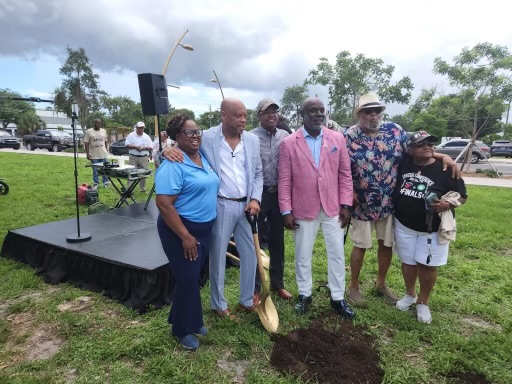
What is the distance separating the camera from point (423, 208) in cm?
286

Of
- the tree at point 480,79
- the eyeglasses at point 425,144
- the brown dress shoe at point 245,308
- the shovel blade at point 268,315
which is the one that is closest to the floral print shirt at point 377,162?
the eyeglasses at point 425,144

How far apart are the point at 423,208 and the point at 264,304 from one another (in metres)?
1.51

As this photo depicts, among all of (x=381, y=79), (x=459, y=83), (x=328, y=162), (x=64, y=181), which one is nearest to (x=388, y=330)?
(x=328, y=162)

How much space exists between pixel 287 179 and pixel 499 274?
2913 millimetres

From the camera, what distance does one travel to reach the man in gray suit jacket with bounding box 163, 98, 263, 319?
2625 millimetres

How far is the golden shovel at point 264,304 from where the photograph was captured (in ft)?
9.21

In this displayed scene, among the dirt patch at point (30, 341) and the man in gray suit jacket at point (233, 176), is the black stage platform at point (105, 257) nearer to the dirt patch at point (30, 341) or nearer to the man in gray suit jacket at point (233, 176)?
the dirt patch at point (30, 341)

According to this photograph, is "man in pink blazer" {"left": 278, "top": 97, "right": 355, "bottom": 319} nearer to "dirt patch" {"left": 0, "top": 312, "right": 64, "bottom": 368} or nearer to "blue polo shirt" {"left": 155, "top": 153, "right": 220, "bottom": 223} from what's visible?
"blue polo shirt" {"left": 155, "top": 153, "right": 220, "bottom": 223}

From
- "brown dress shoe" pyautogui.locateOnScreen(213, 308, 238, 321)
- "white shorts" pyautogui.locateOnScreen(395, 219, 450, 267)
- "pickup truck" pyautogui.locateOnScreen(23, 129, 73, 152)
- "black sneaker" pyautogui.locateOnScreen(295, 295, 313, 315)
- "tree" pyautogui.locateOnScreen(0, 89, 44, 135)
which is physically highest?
"tree" pyautogui.locateOnScreen(0, 89, 44, 135)

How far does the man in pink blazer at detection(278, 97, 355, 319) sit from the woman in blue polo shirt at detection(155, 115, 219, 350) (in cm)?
71

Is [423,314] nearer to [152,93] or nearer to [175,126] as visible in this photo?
[175,126]

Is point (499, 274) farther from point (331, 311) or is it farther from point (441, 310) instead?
point (331, 311)

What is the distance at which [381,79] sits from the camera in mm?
22516

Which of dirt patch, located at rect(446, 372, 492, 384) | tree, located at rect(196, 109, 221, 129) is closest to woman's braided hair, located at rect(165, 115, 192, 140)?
dirt patch, located at rect(446, 372, 492, 384)
